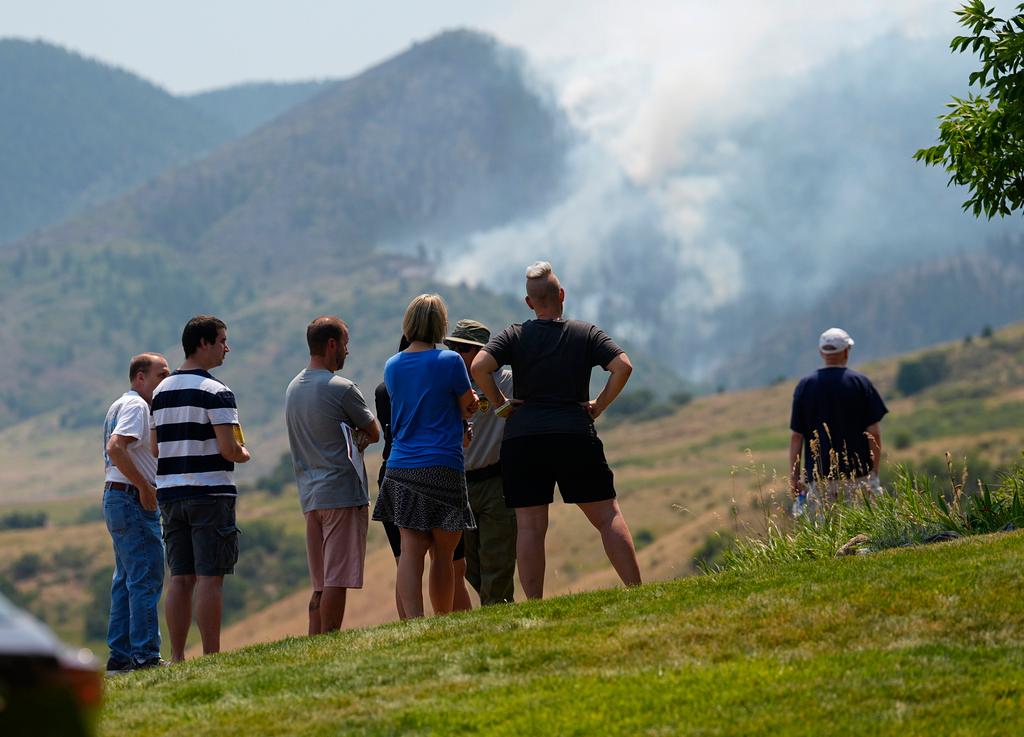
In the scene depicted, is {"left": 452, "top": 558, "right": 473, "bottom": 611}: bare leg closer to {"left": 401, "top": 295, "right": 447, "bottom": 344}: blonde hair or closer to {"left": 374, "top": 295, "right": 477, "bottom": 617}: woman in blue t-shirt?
{"left": 374, "top": 295, "right": 477, "bottom": 617}: woman in blue t-shirt

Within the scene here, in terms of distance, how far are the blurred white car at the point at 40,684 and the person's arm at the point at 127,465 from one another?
6.60 meters

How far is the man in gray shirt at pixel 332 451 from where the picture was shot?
9445mm

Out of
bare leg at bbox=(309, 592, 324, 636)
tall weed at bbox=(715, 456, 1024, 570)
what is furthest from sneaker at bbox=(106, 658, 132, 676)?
tall weed at bbox=(715, 456, 1024, 570)

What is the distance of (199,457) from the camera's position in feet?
30.2

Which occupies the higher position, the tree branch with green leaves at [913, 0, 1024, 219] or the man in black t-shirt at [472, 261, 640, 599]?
the tree branch with green leaves at [913, 0, 1024, 219]

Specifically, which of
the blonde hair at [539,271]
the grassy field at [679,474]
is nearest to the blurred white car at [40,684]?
the blonde hair at [539,271]

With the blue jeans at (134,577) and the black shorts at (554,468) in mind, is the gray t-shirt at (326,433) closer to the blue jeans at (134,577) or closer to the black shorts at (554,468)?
the black shorts at (554,468)

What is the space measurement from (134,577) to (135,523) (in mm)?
360

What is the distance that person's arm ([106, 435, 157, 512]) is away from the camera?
31.2 feet

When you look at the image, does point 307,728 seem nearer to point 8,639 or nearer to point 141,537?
point 8,639

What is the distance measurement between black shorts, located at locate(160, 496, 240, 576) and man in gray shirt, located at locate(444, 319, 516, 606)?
5.69ft

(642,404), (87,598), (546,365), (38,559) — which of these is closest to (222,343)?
(546,365)

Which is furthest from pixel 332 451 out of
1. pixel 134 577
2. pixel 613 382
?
pixel 613 382

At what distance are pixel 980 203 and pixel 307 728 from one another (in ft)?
22.5
